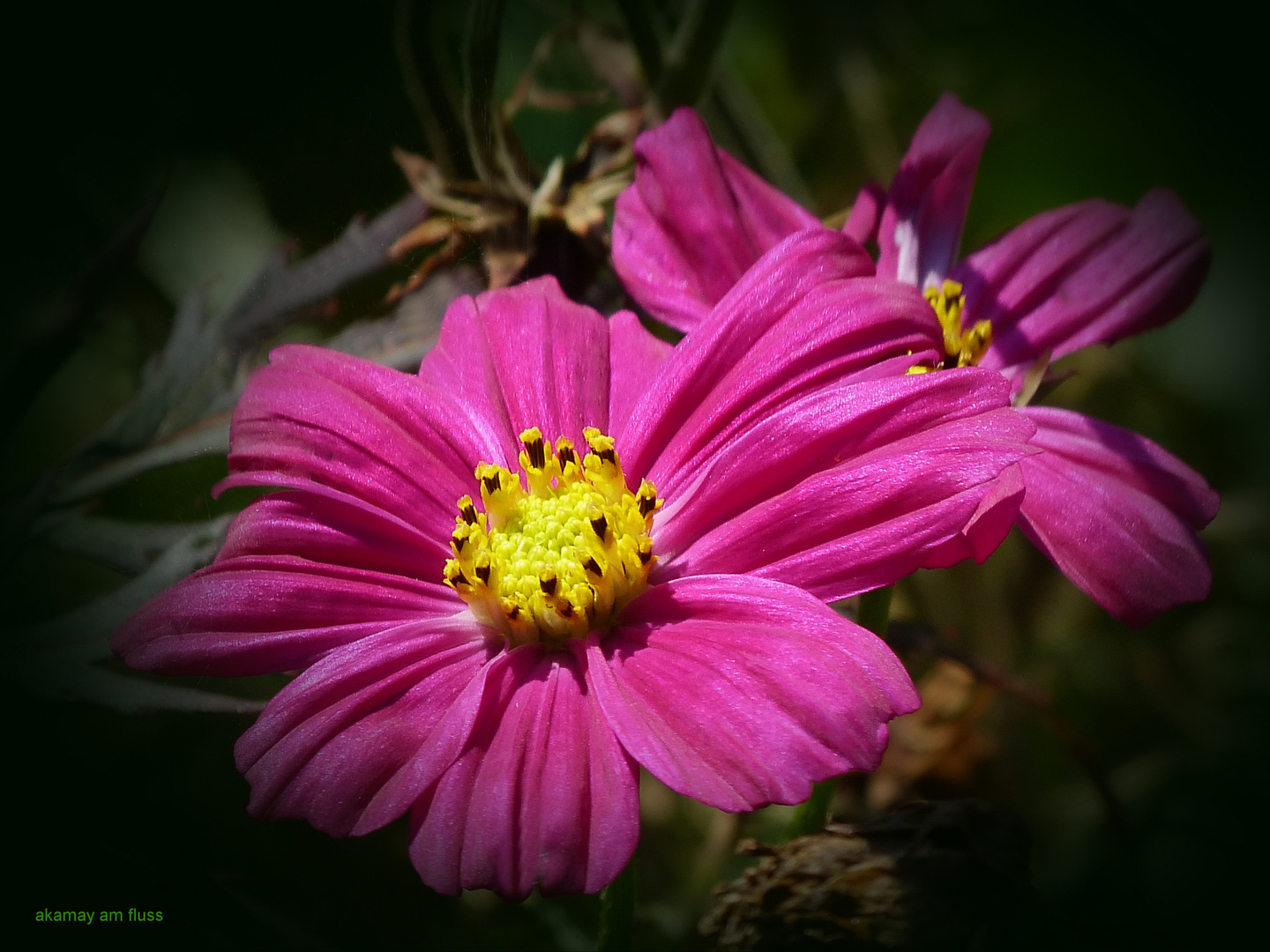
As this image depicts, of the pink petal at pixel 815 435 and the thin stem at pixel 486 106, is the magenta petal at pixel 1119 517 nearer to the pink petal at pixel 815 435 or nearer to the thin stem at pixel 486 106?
the pink petal at pixel 815 435

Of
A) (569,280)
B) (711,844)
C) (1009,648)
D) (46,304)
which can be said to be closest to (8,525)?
(46,304)

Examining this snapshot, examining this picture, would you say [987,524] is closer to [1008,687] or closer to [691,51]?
[1008,687]

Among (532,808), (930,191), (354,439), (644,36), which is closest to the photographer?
(532,808)

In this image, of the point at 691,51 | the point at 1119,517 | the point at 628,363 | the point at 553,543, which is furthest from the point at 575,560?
the point at 691,51

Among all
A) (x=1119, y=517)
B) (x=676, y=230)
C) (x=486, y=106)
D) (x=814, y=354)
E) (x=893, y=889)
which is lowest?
(x=893, y=889)

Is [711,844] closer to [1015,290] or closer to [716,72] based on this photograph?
[1015,290]

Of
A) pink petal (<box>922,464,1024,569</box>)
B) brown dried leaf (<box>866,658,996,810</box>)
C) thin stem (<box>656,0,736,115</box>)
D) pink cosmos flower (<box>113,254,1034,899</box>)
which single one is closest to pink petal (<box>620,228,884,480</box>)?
pink cosmos flower (<box>113,254,1034,899</box>)
